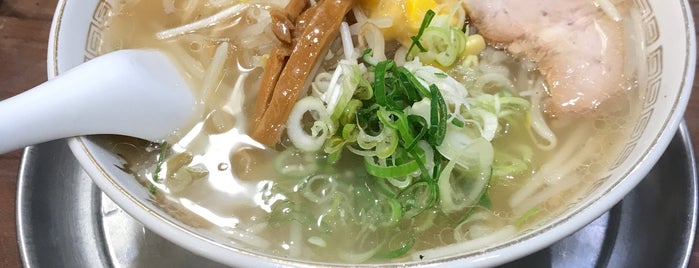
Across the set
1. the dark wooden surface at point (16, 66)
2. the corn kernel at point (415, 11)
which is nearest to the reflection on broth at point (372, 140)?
the corn kernel at point (415, 11)

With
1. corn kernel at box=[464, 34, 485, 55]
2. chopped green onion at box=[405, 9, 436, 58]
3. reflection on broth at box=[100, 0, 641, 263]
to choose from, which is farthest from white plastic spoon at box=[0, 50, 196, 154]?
corn kernel at box=[464, 34, 485, 55]

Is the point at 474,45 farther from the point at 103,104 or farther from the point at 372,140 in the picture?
the point at 103,104

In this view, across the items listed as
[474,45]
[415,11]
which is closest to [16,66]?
[415,11]

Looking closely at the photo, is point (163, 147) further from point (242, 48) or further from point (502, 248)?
point (502, 248)

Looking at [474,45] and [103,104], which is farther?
[474,45]

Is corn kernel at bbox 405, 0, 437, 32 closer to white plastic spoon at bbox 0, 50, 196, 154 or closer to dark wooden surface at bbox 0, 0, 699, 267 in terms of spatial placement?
white plastic spoon at bbox 0, 50, 196, 154

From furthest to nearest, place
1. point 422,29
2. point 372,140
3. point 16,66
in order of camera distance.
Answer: point 16,66, point 422,29, point 372,140

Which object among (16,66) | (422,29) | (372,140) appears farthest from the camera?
(16,66)
